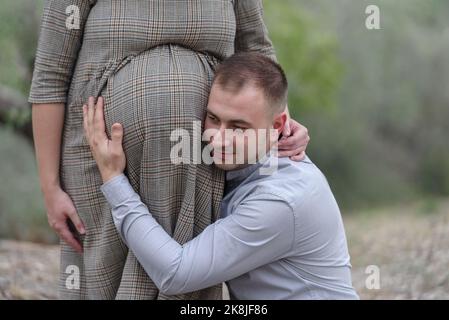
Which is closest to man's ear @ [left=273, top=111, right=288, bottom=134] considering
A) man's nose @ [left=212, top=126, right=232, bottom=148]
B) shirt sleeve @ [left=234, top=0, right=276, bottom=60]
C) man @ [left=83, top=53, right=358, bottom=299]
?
man @ [left=83, top=53, right=358, bottom=299]

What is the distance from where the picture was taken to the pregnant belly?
2219mm

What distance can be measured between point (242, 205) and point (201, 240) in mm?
161

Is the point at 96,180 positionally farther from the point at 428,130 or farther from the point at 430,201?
the point at 428,130

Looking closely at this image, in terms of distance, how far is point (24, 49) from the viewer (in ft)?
17.5

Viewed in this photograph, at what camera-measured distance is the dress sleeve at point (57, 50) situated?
2256 mm

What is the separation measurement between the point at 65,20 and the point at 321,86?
6208 mm

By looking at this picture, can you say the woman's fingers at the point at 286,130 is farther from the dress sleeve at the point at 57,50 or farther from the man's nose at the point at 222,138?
the dress sleeve at the point at 57,50

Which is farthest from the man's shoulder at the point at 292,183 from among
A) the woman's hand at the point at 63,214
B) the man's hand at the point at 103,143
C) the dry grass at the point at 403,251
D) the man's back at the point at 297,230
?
the dry grass at the point at 403,251

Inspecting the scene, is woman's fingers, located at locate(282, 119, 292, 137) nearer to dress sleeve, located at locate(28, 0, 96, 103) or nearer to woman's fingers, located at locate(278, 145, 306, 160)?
woman's fingers, located at locate(278, 145, 306, 160)

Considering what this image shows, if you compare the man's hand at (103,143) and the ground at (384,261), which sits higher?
the man's hand at (103,143)

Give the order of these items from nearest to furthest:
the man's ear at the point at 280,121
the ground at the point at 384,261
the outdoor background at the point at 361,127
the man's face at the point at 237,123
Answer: the man's face at the point at 237,123 → the man's ear at the point at 280,121 → the ground at the point at 384,261 → the outdoor background at the point at 361,127

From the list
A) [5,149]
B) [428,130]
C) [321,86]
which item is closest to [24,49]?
[5,149]

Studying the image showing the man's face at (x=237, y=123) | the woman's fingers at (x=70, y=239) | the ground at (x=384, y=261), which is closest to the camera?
the man's face at (x=237, y=123)

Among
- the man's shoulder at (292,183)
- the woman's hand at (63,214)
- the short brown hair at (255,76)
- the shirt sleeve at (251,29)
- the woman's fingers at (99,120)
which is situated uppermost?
the shirt sleeve at (251,29)
